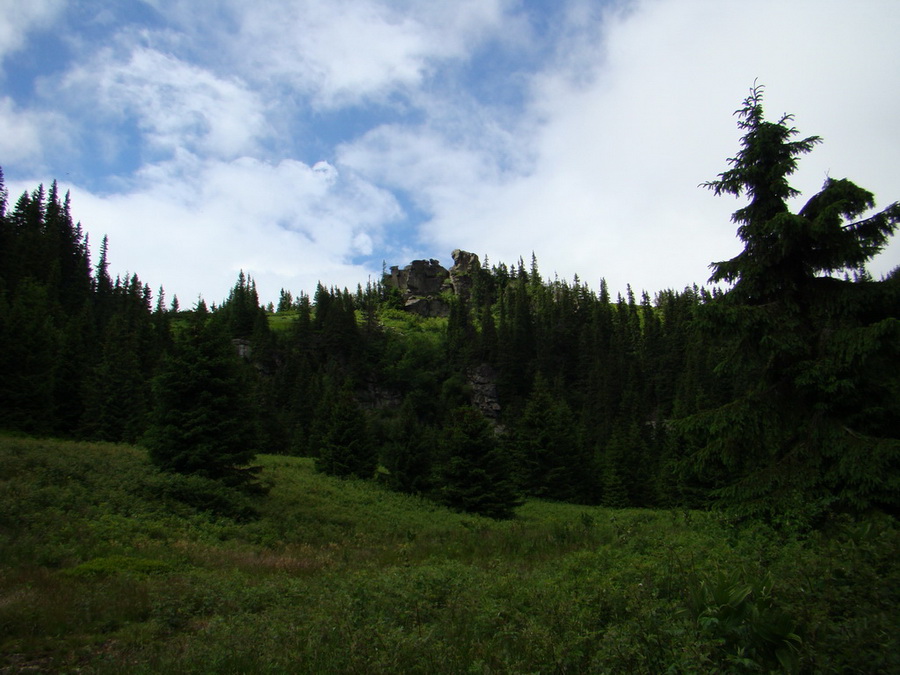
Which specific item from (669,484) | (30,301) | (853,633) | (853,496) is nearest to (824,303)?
(853,496)

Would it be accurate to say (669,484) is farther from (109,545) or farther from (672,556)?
(109,545)

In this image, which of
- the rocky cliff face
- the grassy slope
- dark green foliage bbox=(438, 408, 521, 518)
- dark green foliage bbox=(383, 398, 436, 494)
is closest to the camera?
the grassy slope

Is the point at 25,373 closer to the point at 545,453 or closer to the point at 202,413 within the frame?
the point at 202,413

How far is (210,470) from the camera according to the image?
20250 mm

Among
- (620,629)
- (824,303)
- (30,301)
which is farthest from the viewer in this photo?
(30,301)

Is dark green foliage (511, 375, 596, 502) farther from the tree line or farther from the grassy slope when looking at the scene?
the grassy slope

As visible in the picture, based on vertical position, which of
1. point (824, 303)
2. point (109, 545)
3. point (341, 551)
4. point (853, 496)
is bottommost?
point (341, 551)

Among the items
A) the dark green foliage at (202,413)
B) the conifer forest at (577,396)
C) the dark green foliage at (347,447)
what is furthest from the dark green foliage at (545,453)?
Result: the dark green foliage at (202,413)

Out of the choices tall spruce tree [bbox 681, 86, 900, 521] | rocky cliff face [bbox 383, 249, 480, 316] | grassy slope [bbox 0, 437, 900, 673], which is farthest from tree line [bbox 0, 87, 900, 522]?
rocky cliff face [bbox 383, 249, 480, 316]

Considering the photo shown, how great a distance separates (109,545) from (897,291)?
→ 17941mm

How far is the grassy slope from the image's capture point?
4281 millimetres

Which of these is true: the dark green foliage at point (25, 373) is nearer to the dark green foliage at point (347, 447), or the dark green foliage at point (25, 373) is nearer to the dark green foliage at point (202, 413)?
the dark green foliage at point (347, 447)

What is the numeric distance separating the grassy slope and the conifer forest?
6.1 inches

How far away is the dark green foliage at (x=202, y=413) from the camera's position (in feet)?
65.3
